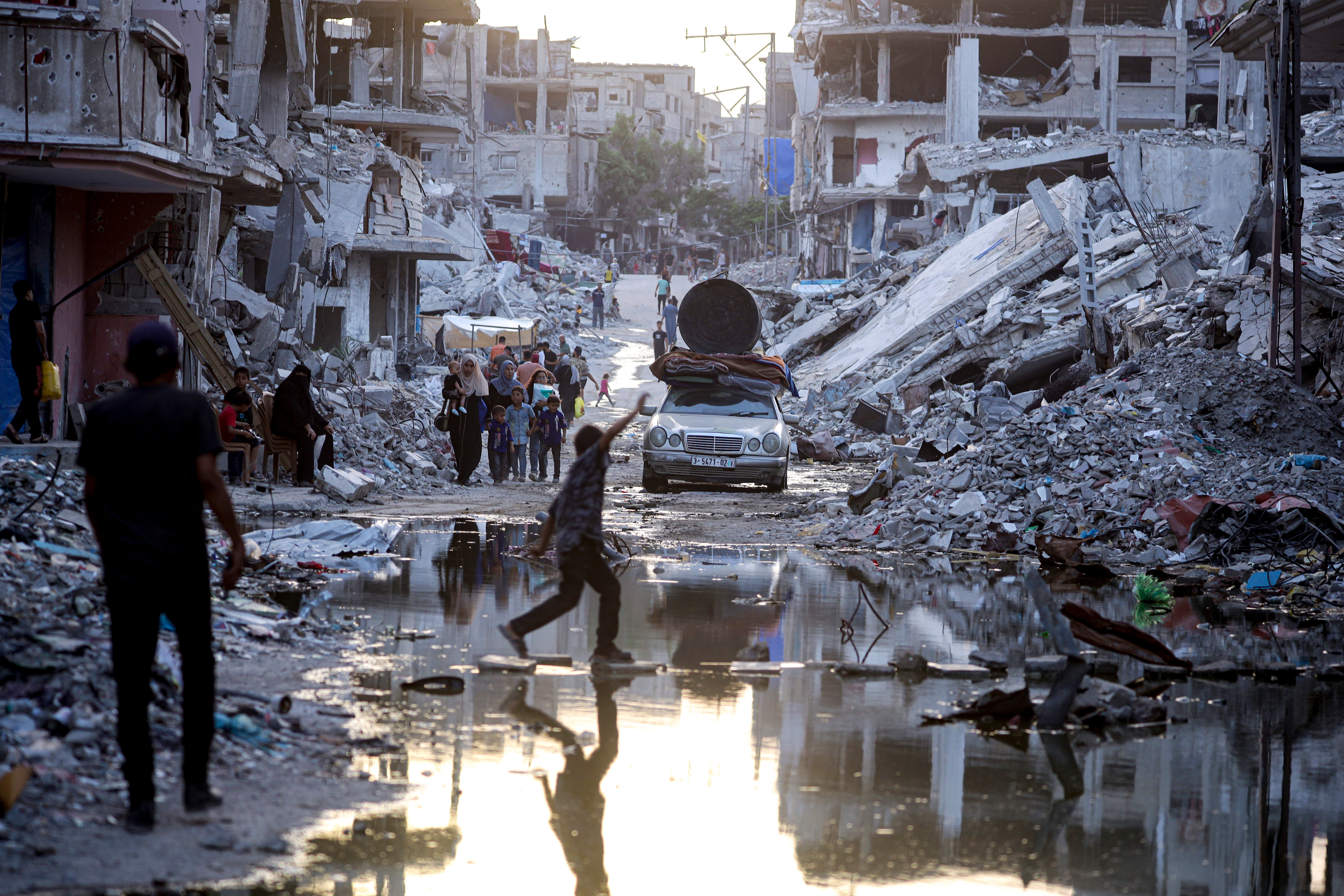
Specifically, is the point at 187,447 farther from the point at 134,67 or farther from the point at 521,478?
the point at 521,478

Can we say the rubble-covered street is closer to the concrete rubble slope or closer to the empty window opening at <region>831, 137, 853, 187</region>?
the concrete rubble slope

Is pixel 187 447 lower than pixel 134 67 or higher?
lower

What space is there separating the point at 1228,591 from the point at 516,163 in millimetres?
69924

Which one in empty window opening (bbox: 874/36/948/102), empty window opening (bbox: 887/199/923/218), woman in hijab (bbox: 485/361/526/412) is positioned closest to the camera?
woman in hijab (bbox: 485/361/526/412)

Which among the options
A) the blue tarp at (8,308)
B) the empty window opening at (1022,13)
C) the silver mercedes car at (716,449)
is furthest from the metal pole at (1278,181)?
the empty window opening at (1022,13)

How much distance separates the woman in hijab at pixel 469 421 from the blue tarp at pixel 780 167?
61.9m

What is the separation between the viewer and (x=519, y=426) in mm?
19625

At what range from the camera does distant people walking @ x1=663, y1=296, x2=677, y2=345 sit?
43.8 meters

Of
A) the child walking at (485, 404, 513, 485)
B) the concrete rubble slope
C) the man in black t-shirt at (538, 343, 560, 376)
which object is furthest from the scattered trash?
the concrete rubble slope

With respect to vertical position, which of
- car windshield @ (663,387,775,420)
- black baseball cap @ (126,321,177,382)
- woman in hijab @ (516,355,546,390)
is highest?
black baseball cap @ (126,321,177,382)

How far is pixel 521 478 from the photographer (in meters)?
20.4

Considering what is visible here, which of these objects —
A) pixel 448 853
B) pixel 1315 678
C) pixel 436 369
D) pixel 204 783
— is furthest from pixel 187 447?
pixel 436 369

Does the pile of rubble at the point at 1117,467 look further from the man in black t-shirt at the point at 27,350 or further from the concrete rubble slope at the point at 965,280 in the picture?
the concrete rubble slope at the point at 965,280

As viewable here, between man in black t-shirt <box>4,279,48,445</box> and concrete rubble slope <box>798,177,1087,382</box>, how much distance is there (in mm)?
20502
